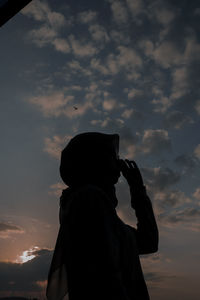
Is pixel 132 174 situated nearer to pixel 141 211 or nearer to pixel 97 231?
pixel 141 211

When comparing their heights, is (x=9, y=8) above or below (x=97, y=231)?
above

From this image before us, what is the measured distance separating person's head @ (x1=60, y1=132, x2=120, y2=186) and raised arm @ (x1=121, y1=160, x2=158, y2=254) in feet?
0.93

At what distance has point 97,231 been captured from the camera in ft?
6.91

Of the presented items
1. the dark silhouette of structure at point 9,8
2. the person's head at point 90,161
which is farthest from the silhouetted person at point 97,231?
the dark silhouette of structure at point 9,8

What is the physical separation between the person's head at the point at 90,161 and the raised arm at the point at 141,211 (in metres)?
0.28

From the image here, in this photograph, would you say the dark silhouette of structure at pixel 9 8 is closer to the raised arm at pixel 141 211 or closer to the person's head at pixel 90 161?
the person's head at pixel 90 161

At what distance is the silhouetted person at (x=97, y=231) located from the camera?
6.35 ft

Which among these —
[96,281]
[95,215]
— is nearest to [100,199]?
[95,215]

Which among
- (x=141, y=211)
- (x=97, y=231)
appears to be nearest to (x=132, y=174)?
(x=141, y=211)

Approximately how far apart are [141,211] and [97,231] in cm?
96

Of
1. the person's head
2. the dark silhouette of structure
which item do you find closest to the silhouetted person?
the person's head

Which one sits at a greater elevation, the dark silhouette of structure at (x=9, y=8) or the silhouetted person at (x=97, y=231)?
the dark silhouette of structure at (x=9, y=8)

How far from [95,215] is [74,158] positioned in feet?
2.26

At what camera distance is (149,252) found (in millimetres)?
2854
